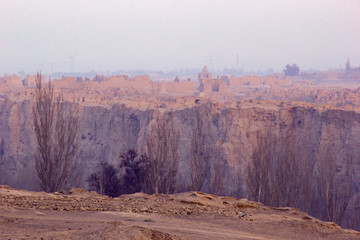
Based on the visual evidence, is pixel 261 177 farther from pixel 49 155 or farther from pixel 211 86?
pixel 211 86

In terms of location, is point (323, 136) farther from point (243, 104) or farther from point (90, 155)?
point (90, 155)

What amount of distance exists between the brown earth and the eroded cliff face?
1183 cm

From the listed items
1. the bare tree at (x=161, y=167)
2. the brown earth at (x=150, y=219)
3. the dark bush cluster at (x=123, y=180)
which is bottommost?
the dark bush cluster at (x=123, y=180)

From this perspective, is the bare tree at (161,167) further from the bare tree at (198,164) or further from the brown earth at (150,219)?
the brown earth at (150,219)

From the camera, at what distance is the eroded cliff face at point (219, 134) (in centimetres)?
2915

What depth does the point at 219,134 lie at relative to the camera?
115ft

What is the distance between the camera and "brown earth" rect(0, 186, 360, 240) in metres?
7.32

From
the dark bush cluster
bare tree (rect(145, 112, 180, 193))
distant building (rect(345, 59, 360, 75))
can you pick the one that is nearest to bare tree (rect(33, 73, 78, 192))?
the dark bush cluster

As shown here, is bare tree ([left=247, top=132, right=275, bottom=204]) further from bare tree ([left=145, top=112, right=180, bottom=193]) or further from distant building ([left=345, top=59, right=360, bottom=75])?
distant building ([left=345, top=59, right=360, bottom=75])

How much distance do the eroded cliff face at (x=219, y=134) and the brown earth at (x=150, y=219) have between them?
1183cm

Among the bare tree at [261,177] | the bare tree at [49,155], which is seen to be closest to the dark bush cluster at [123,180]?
the bare tree at [49,155]

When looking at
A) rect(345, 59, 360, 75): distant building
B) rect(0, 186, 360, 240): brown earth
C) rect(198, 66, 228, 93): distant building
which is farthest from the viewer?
rect(345, 59, 360, 75): distant building

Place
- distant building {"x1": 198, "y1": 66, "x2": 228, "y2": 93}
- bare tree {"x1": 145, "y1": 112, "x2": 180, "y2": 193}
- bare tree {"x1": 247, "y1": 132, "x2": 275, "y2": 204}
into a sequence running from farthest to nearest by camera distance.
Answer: distant building {"x1": 198, "y1": 66, "x2": 228, "y2": 93} < bare tree {"x1": 145, "y1": 112, "x2": 180, "y2": 193} < bare tree {"x1": 247, "y1": 132, "x2": 275, "y2": 204}

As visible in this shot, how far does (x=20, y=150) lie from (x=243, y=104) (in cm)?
2316
